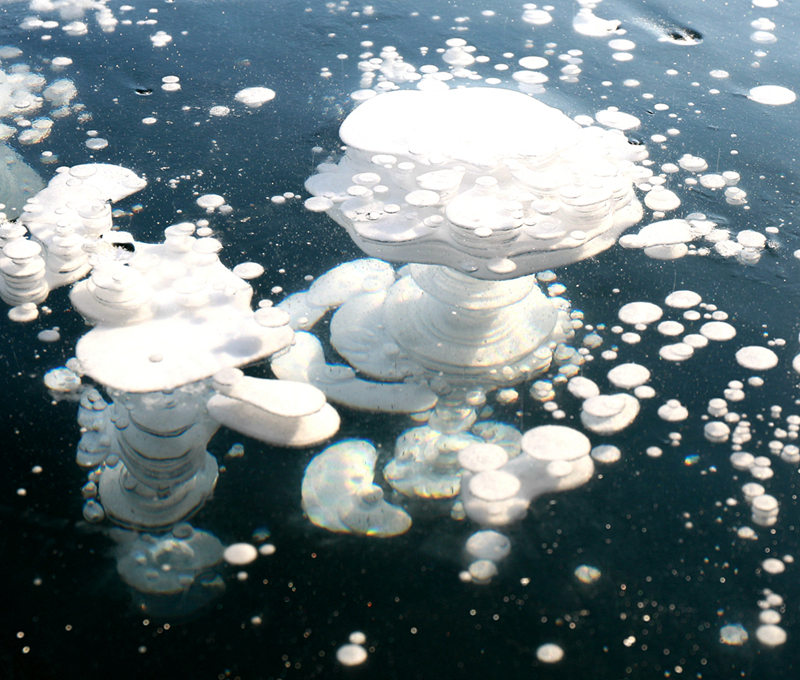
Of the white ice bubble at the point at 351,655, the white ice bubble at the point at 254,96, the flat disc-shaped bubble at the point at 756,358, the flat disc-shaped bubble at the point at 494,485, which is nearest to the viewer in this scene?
the white ice bubble at the point at 351,655

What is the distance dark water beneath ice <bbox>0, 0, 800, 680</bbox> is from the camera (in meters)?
0.78

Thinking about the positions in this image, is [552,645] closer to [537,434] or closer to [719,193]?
[537,434]

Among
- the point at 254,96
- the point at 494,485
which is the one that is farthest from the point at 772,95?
the point at 494,485

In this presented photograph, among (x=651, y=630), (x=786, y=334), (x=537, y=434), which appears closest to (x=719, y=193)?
(x=786, y=334)

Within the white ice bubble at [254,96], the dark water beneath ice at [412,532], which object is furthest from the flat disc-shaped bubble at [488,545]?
the white ice bubble at [254,96]

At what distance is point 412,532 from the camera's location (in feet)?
2.88

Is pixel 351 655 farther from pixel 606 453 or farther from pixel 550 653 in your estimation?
pixel 606 453

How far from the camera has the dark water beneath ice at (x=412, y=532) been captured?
2.57 feet

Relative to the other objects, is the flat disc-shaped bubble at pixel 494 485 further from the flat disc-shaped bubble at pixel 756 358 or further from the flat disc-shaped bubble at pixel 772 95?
the flat disc-shaped bubble at pixel 772 95

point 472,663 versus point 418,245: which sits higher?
point 418,245

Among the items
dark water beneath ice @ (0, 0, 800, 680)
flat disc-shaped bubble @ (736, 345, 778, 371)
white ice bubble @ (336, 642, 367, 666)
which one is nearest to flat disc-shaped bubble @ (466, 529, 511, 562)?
dark water beneath ice @ (0, 0, 800, 680)

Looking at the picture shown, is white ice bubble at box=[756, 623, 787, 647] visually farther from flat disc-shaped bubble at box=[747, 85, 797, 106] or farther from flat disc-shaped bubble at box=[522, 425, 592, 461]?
flat disc-shaped bubble at box=[747, 85, 797, 106]

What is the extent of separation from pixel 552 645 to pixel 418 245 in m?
0.56

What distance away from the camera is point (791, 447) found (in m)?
0.96
